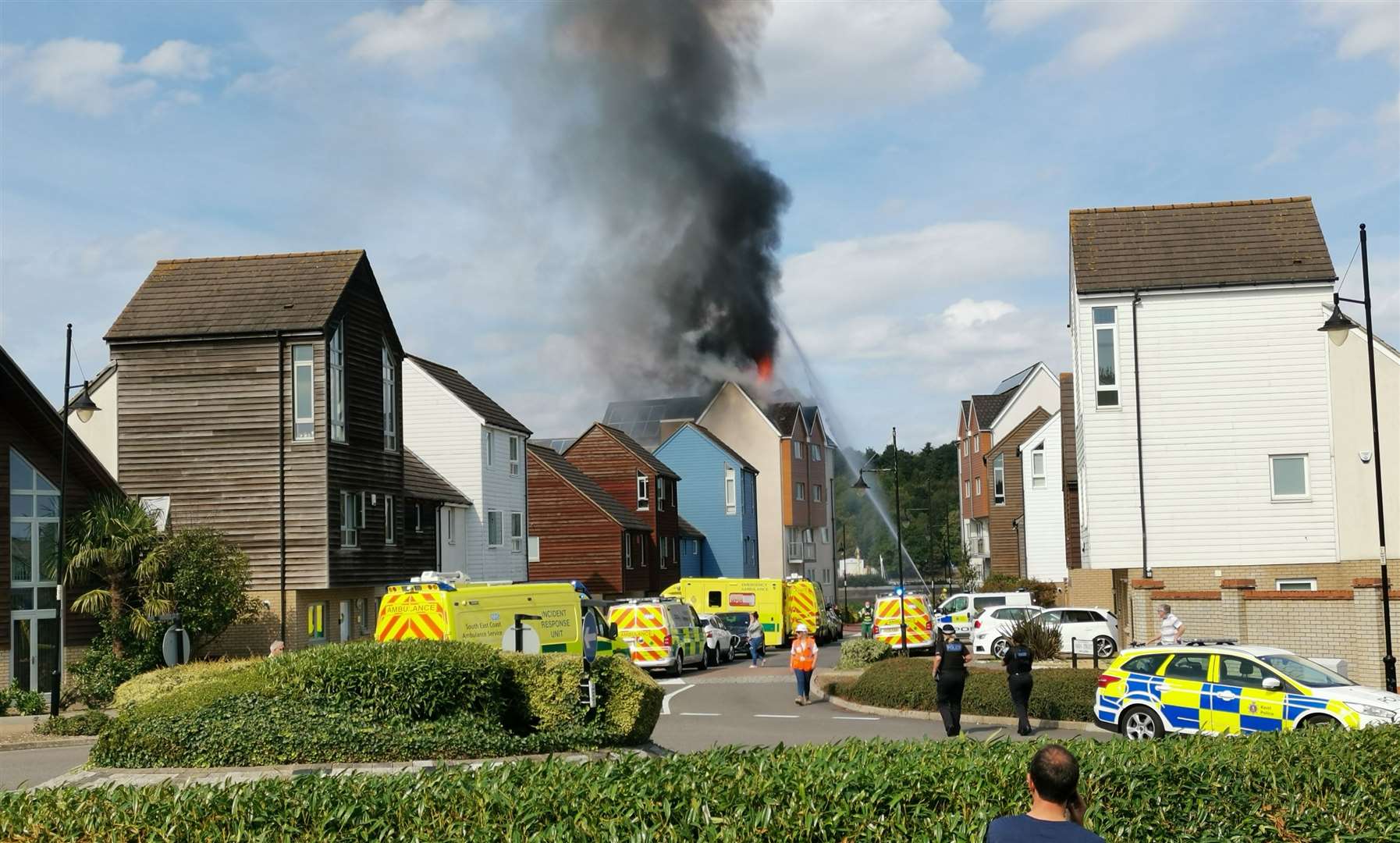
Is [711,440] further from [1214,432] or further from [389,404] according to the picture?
[1214,432]

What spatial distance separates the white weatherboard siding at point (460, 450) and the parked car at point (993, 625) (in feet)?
63.9

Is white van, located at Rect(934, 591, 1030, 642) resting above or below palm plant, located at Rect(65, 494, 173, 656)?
below

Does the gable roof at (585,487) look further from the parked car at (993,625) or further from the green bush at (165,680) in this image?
the green bush at (165,680)

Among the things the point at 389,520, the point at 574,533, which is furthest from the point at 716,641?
the point at 574,533

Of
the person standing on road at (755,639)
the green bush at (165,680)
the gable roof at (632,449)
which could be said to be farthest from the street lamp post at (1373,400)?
the gable roof at (632,449)

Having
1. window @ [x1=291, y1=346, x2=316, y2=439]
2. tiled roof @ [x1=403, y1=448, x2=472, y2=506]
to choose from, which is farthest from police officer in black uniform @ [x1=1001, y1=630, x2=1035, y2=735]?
tiled roof @ [x1=403, y1=448, x2=472, y2=506]

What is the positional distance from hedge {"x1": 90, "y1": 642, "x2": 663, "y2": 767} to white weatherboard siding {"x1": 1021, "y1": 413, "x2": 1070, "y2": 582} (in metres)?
43.3

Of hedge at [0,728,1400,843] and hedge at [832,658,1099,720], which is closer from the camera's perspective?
hedge at [0,728,1400,843]

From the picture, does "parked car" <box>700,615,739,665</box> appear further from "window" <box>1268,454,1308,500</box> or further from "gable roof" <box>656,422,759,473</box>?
"gable roof" <box>656,422,759,473</box>

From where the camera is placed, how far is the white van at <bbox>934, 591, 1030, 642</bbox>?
39531 mm

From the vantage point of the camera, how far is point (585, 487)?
196ft

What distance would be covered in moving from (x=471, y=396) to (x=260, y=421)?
15.9 m

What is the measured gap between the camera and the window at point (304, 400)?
3488cm

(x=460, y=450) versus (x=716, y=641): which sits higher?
(x=460, y=450)
